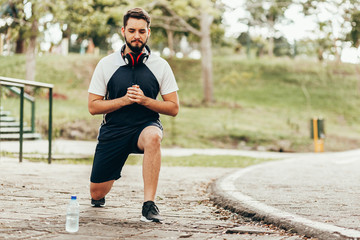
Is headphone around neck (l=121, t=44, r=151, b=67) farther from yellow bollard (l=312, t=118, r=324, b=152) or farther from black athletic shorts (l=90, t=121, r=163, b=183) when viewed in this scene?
yellow bollard (l=312, t=118, r=324, b=152)

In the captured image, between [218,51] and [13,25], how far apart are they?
1623 inches

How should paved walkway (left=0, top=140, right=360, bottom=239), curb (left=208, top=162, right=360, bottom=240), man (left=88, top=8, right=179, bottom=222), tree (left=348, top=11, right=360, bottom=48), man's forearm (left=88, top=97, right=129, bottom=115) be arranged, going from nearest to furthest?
curb (left=208, top=162, right=360, bottom=240) < paved walkway (left=0, top=140, right=360, bottom=239) < man's forearm (left=88, top=97, right=129, bottom=115) < man (left=88, top=8, right=179, bottom=222) < tree (left=348, top=11, right=360, bottom=48)

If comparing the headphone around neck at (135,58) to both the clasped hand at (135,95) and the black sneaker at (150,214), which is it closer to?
the clasped hand at (135,95)

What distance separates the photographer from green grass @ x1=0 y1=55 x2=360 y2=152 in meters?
23.2

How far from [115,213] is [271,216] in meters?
1.42

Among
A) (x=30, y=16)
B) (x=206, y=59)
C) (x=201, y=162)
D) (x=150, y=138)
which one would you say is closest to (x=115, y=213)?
(x=150, y=138)

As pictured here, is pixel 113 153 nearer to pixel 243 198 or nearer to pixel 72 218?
pixel 72 218

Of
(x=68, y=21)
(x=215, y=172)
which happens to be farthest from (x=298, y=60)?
(x=215, y=172)

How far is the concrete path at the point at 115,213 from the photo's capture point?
14.4ft

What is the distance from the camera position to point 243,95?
110 feet

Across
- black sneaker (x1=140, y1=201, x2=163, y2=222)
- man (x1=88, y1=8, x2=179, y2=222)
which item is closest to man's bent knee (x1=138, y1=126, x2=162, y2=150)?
man (x1=88, y1=8, x2=179, y2=222)

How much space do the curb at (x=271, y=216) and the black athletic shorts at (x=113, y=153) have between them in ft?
3.79

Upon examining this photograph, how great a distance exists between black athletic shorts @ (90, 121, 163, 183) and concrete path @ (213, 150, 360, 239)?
1.21 m

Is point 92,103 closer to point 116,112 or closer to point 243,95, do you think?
point 116,112
